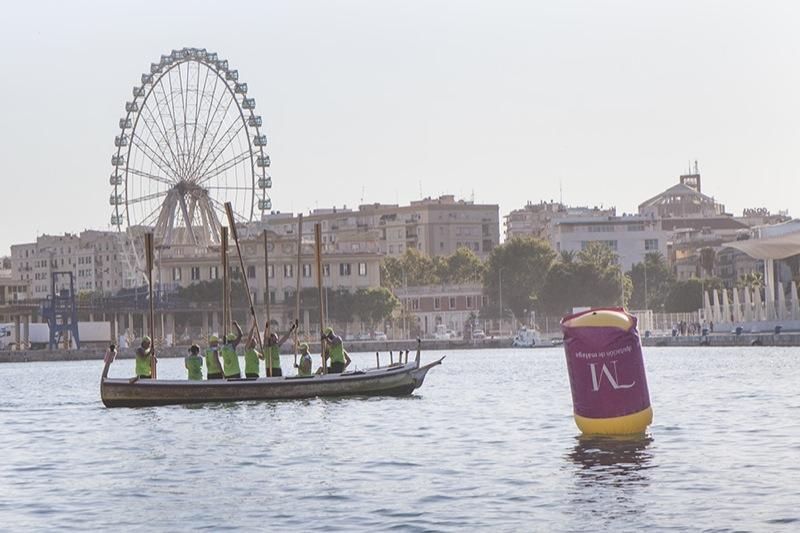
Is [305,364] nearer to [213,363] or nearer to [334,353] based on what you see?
[334,353]

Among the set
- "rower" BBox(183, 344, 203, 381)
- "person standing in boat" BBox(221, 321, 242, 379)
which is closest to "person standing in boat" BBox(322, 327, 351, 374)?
"person standing in boat" BBox(221, 321, 242, 379)

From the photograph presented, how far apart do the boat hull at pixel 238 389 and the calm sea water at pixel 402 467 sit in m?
0.48

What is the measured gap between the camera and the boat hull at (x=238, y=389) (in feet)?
174

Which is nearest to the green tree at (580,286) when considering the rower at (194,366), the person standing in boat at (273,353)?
the person standing in boat at (273,353)

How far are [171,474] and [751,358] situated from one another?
A: 72.7m

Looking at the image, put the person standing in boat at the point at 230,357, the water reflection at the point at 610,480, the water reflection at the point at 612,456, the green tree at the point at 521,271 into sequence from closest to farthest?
1. the water reflection at the point at 610,480
2. the water reflection at the point at 612,456
3. the person standing in boat at the point at 230,357
4. the green tree at the point at 521,271

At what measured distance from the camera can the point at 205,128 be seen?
127m

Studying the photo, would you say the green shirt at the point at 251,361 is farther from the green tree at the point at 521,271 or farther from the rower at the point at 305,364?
the green tree at the point at 521,271

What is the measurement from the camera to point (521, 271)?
195m

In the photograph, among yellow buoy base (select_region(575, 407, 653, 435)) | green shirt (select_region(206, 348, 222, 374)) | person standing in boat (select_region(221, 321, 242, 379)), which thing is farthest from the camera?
green shirt (select_region(206, 348, 222, 374))

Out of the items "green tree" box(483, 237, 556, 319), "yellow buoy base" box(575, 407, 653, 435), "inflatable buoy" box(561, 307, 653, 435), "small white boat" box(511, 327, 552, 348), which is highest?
"green tree" box(483, 237, 556, 319)

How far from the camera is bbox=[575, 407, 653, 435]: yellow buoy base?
34562 millimetres

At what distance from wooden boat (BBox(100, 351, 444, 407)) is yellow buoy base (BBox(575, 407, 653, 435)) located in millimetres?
19857

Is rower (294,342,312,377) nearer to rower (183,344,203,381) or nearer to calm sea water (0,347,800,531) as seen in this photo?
calm sea water (0,347,800,531)
